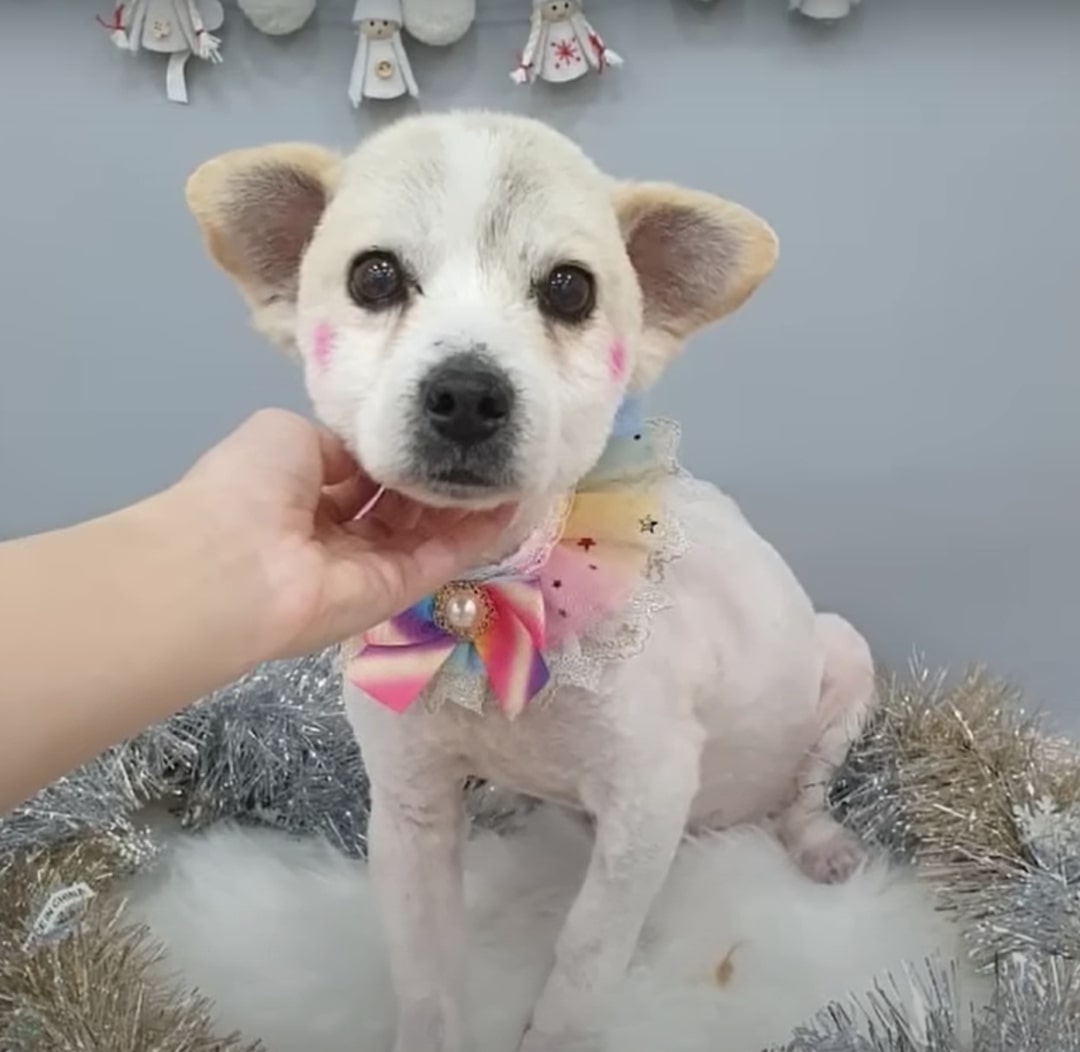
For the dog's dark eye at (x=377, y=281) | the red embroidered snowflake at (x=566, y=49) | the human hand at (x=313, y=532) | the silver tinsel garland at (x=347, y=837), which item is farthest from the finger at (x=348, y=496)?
the red embroidered snowflake at (x=566, y=49)

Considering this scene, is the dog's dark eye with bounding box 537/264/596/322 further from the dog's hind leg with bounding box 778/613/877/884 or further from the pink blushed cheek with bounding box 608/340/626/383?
the dog's hind leg with bounding box 778/613/877/884

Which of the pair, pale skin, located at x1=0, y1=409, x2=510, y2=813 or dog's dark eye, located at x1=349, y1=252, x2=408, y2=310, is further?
dog's dark eye, located at x1=349, y1=252, x2=408, y2=310

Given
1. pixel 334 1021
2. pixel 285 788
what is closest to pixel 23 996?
pixel 334 1021

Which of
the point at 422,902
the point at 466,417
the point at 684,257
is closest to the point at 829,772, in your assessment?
the point at 422,902

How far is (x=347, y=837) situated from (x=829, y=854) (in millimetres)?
379

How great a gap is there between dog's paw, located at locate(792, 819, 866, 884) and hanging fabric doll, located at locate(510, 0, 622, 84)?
2.16 feet

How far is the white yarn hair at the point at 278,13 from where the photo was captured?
4.25ft

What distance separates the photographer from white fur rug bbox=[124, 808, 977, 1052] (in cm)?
102

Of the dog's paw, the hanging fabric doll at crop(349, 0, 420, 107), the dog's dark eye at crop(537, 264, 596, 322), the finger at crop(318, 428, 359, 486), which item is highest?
the hanging fabric doll at crop(349, 0, 420, 107)

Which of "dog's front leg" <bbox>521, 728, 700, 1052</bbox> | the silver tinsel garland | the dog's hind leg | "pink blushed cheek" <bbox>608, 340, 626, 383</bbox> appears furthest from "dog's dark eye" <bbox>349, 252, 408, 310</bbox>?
the dog's hind leg

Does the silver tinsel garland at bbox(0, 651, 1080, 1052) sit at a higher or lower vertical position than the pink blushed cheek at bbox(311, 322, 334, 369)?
lower

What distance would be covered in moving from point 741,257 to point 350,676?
325 millimetres

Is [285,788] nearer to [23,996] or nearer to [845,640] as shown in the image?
[23,996]

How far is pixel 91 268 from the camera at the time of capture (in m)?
1.44
